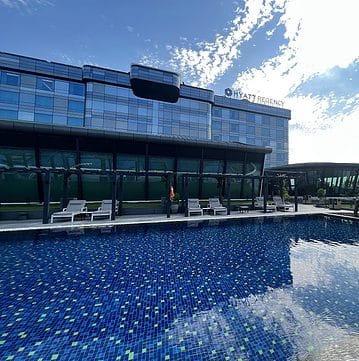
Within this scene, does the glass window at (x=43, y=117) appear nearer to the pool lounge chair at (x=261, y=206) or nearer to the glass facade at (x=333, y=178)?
the pool lounge chair at (x=261, y=206)

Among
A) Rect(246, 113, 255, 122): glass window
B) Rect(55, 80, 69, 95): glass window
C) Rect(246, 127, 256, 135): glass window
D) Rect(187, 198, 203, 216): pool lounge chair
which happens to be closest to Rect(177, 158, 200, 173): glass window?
Rect(187, 198, 203, 216): pool lounge chair

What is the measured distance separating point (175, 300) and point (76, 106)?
143ft

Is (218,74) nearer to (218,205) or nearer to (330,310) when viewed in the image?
(218,205)

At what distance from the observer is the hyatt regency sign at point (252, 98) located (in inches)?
2108

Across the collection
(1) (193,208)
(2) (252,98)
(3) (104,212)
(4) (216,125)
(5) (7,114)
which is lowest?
→ (3) (104,212)

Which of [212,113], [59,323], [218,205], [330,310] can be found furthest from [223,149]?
[212,113]

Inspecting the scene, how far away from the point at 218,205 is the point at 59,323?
13276 millimetres

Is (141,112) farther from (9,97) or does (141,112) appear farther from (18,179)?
(18,179)

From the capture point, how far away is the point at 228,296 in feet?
15.0

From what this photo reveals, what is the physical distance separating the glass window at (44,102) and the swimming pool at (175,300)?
123ft

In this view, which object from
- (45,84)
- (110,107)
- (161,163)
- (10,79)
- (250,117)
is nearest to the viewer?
(161,163)

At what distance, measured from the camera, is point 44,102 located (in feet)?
126

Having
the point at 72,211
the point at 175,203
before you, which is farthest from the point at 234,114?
the point at 72,211

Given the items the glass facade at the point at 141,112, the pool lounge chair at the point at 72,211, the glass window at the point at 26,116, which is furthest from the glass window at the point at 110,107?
the pool lounge chair at the point at 72,211
